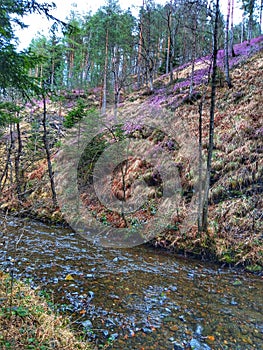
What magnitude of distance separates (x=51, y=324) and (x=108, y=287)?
2.03 meters

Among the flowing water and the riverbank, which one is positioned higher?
the riverbank

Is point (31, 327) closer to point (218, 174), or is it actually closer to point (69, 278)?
point (69, 278)

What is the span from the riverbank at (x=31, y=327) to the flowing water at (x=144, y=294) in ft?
1.35

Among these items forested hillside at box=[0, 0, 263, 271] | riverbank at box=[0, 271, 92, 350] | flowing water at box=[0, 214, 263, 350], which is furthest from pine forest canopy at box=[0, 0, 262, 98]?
riverbank at box=[0, 271, 92, 350]

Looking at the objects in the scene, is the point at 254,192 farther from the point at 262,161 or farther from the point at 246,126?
the point at 246,126

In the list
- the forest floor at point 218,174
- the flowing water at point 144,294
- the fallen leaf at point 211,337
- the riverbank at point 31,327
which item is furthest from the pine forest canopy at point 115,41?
the fallen leaf at point 211,337

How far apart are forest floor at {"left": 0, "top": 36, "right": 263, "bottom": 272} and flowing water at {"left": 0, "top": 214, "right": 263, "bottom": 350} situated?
652 mm

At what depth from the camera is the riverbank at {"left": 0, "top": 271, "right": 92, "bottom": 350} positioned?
3141mm

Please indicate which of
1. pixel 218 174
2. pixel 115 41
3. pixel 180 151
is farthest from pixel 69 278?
pixel 115 41

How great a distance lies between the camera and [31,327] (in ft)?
11.4

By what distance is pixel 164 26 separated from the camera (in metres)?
28.6

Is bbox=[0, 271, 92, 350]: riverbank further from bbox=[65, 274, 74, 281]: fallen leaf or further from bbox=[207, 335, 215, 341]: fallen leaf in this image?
bbox=[207, 335, 215, 341]: fallen leaf

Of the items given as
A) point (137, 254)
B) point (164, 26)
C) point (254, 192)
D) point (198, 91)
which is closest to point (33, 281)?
point (137, 254)

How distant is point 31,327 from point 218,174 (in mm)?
8120
